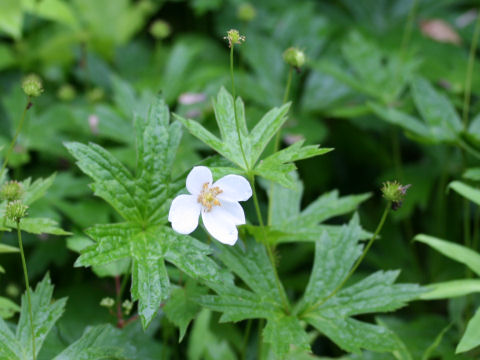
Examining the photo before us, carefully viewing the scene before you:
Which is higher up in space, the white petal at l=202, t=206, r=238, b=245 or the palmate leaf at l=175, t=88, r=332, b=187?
the palmate leaf at l=175, t=88, r=332, b=187

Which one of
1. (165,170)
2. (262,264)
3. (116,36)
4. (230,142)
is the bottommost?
(262,264)

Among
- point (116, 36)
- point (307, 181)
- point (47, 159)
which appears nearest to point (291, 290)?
point (307, 181)

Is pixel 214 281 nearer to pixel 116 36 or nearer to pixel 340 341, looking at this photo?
pixel 340 341

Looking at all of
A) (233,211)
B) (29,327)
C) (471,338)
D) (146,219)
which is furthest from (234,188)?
(471,338)

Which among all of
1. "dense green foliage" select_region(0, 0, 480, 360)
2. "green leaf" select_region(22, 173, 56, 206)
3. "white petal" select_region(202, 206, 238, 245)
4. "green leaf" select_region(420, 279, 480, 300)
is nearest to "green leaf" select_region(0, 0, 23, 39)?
"dense green foliage" select_region(0, 0, 480, 360)

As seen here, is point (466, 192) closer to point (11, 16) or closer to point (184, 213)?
point (184, 213)

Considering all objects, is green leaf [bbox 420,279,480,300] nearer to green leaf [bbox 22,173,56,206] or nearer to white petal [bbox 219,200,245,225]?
white petal [bbox 219,200,245,225]

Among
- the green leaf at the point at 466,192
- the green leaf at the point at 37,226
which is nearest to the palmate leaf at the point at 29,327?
the green leaf at the point at 37,226
